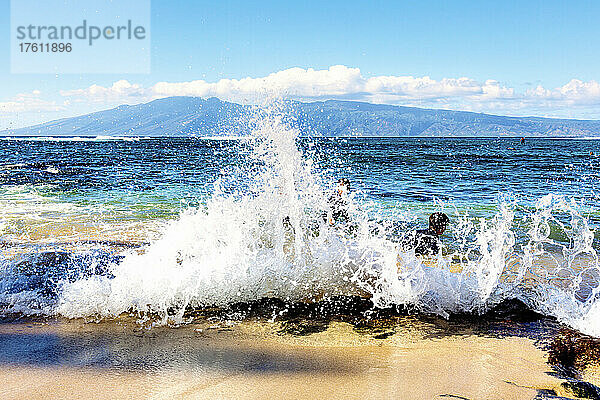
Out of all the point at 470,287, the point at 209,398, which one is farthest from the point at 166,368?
the point at 470,287

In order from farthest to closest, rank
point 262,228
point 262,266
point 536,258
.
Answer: point 262,228 < point 536,258 < point 262,266

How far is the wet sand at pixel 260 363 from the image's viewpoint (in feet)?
13.0

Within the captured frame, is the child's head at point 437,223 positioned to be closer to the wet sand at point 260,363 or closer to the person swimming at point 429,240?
the person swimming at point 429,240

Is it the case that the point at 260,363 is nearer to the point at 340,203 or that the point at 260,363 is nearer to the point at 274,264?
the point at 274,264

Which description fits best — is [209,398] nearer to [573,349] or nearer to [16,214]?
[573,349]

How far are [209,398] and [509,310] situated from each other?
4083mm

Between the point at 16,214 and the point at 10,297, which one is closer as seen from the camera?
the point at 10,297

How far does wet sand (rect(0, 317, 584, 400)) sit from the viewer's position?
396 cm

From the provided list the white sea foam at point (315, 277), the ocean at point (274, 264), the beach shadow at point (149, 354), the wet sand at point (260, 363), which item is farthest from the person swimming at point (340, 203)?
the beach shadow at point (149, 354)

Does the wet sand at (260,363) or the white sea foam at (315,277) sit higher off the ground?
the white sea foam at (315,277)

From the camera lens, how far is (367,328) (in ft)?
17.8

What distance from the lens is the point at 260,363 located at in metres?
4.52

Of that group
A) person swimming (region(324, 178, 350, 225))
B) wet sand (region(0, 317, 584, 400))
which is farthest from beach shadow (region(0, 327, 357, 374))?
person swimming (region(324, 178, 350, 225))

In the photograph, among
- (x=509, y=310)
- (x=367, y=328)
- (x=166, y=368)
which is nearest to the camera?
A: (x=166, y=368)
